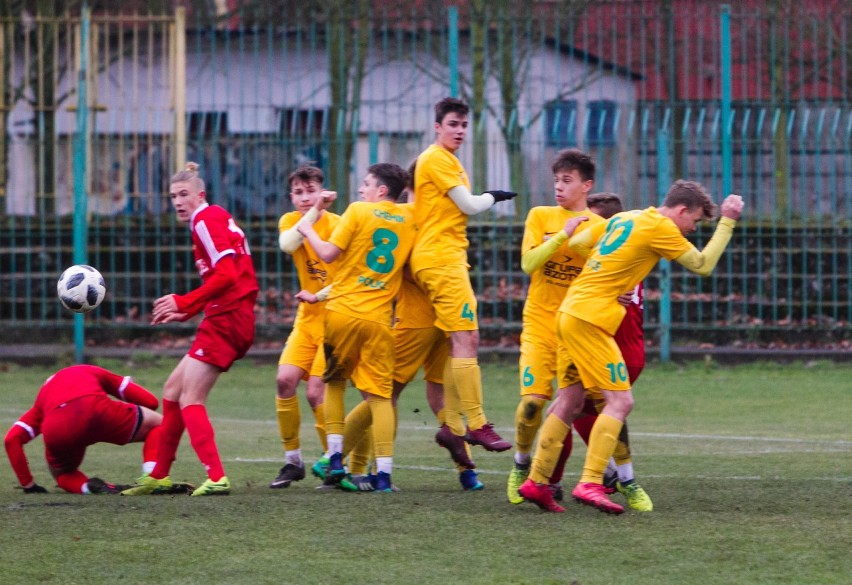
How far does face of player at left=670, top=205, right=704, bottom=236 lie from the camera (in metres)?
6.66

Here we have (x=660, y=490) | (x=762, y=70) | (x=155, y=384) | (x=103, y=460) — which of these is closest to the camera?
(x=660, y=490)

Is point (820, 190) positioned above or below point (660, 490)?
above

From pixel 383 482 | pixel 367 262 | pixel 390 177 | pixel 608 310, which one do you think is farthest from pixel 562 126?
pixel 608 310

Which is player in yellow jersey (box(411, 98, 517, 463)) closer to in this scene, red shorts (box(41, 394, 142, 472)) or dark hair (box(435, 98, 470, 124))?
dark hair (box(435, 98, 470, 124))

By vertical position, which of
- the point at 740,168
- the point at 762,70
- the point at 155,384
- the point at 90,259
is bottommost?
the point at 155,384

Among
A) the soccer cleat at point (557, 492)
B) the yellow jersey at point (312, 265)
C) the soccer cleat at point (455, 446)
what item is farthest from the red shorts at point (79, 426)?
the soccer cleat at point (557, 492)

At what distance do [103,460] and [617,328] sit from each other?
4188mm

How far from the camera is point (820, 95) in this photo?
17.1 meters

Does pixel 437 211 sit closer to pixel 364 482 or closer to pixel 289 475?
pixel 364 482

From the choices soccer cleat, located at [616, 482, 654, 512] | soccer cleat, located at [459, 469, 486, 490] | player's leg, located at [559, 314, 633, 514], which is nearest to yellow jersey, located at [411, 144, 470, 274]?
soccer cleat, located at [459, 469, 486, 490]

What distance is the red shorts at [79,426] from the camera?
7512mm

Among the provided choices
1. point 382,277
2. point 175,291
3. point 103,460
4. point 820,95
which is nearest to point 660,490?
point 382,277

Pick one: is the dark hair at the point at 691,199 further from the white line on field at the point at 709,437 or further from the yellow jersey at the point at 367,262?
A: the white line on field at the point at 709,437

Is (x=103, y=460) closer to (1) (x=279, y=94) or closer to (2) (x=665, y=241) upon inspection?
(2) (x=665, y=241)
